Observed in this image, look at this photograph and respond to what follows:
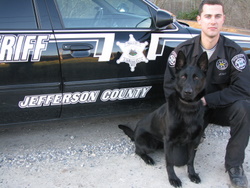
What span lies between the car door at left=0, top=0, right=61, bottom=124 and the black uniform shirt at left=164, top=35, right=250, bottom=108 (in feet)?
4.02

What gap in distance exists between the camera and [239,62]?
8.33ft

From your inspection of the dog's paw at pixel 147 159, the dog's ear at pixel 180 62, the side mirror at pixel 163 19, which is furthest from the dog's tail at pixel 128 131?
the side mirror at pixel 163 19

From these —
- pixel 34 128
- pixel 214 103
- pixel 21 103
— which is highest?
pixel 214 103

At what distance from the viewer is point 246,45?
11.4ft

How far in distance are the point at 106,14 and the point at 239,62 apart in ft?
5.14

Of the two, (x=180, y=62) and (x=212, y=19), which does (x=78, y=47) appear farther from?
(x=212, y=19)

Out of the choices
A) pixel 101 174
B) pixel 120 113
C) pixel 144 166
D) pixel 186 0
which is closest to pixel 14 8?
pixel 120 113

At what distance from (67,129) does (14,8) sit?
5.36 ft

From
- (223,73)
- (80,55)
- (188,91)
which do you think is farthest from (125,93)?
(223,73)

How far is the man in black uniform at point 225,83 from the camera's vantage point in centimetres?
243

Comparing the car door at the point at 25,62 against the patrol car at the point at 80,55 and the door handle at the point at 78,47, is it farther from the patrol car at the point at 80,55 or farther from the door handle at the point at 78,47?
the door handle at the point at 78,47

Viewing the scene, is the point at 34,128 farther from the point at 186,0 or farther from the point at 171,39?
the point at 186,0

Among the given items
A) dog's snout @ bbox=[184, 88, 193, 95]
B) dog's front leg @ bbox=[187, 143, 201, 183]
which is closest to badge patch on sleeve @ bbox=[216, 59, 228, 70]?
dog's snout @ bbox=[184, 88, 193, 95]

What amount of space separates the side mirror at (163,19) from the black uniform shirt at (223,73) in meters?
0.40
